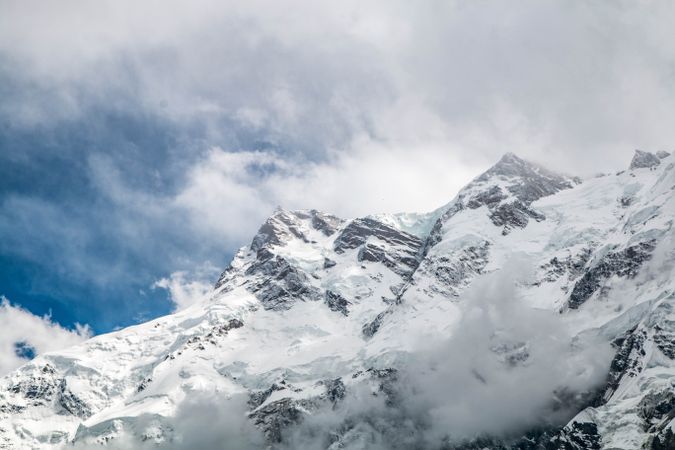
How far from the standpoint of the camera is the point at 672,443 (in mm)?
171500

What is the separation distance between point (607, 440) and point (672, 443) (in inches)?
1163

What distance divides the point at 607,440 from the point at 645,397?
16.4 m

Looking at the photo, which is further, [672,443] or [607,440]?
[607,440]

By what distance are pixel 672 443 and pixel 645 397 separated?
2815 cm

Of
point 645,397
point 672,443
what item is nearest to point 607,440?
point 645,397

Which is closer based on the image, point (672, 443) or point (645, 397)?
point (672, 443)

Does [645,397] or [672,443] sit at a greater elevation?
[645,397]

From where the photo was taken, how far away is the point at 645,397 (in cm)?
19875

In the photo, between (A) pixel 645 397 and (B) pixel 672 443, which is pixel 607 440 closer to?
(A) pixel 645 397
